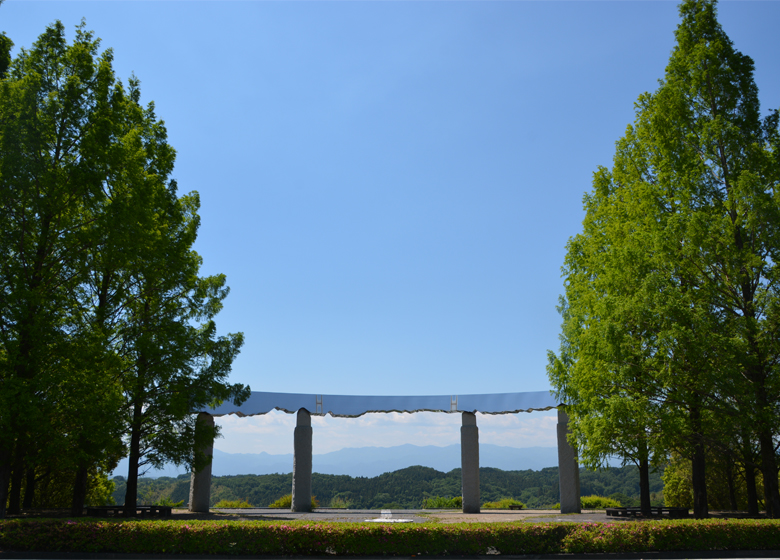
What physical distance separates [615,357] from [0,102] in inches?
577

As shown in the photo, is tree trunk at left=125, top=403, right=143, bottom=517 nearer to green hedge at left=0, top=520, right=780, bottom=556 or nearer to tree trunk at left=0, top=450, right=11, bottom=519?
tree trunk at left=0, top=450, right=11, bottom=519

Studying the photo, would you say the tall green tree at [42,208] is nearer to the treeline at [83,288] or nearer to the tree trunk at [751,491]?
the treeline at [83,288]

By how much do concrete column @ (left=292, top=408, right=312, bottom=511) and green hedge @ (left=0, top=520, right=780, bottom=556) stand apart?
1046 cm

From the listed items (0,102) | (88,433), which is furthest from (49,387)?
(0,102)

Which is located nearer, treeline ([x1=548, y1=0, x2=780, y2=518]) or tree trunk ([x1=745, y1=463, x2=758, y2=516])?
treeline ([x1=548, y1=0, x2=780, y2=518])

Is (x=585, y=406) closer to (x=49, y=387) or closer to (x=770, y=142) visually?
(x=770, y=142)

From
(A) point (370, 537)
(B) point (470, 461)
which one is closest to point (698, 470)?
(B) point (470, 461)

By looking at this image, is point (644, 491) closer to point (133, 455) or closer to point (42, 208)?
point (133, 455)

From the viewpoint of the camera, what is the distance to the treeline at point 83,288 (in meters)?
10.9

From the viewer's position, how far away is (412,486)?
3344 cm

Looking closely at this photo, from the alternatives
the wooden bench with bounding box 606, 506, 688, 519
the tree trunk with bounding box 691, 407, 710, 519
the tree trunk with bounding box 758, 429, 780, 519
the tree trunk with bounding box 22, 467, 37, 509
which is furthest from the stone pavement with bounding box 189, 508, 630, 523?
the tree trunk with bounding box 22, 467, 37, 509

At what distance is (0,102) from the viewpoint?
1112 cm

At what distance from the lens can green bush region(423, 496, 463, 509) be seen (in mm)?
22128

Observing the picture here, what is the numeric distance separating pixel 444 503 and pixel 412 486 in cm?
1157
